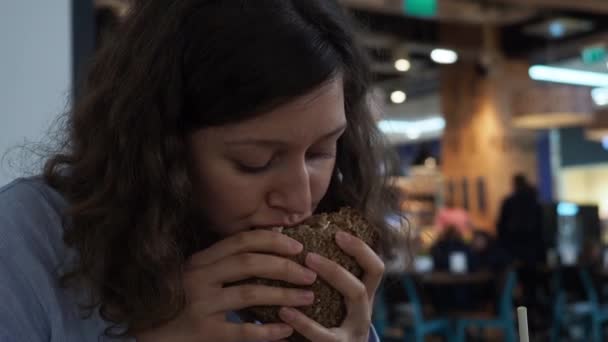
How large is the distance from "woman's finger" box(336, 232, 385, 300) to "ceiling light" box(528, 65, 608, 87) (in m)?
8.86

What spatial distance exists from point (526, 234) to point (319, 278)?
710 cm

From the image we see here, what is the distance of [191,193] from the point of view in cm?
101

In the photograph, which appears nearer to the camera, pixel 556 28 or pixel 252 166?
pixel 252 166

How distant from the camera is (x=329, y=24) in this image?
1.06m

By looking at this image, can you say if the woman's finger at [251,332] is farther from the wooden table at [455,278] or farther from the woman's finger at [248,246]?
the wooden table at [455,278]

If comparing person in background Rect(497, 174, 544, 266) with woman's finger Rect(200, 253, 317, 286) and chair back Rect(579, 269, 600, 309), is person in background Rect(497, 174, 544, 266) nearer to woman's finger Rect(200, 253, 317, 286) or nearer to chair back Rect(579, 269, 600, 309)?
chair back Rect(579, 269, 600, 309)

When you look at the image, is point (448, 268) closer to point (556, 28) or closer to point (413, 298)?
point (413, 298)

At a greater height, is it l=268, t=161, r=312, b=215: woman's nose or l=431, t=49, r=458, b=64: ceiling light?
l=431, t=49, r=458, b=64: ceiling light

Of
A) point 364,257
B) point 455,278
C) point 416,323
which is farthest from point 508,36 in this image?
point 364,257

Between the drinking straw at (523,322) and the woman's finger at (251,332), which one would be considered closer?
the drinking straw at (523,322)

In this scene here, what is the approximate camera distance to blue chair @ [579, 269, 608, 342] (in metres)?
7.39

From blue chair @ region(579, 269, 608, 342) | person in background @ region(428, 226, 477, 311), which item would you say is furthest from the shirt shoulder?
blue chair @ region(579, 269, 608, 342)

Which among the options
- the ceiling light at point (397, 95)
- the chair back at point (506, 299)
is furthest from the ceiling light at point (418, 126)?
the chair back at point (506, 299)

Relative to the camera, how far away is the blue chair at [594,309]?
24.2 ft
